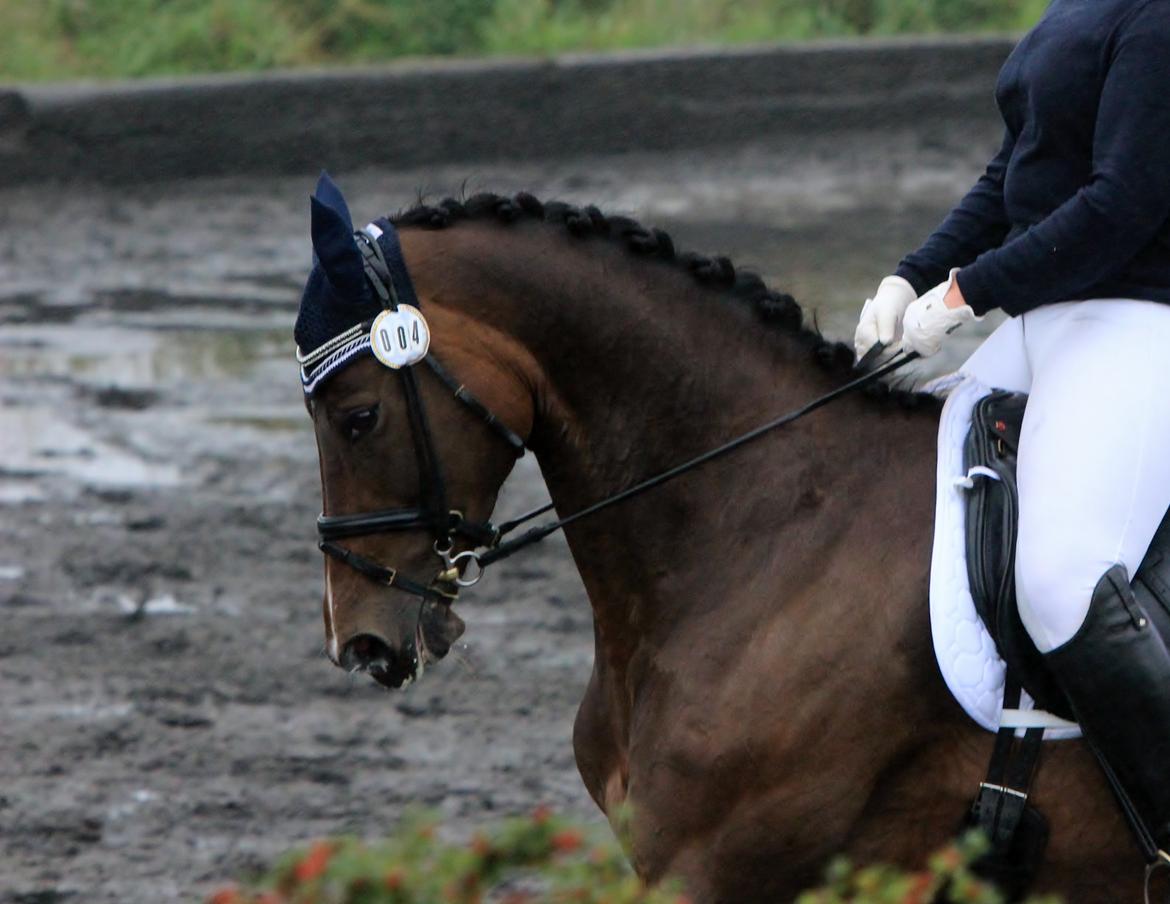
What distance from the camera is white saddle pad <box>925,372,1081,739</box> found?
3467 mm

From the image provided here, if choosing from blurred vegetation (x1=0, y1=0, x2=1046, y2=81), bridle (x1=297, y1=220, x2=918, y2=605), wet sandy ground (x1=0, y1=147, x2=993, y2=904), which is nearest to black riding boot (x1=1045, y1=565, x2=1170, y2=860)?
bridle (x1=297, y1=220, x2=918, y2=605)

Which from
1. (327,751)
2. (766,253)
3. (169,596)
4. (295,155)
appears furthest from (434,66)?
(327,751)

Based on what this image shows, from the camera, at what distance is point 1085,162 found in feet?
11.7

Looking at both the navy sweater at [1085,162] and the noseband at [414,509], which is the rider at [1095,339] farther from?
the noseband at [414,509]

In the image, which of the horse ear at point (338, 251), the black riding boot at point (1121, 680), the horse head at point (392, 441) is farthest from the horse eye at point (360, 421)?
the black riding boot at point (1121, 680)

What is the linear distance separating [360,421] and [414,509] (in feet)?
0.60

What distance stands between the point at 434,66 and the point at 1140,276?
1018 centimetres

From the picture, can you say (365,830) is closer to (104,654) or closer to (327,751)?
(327,751)

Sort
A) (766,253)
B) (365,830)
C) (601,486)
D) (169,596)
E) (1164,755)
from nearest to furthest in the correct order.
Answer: (1164,755), (601,486), (365,830), (169,596), (766,253)

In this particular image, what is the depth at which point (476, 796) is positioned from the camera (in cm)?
558

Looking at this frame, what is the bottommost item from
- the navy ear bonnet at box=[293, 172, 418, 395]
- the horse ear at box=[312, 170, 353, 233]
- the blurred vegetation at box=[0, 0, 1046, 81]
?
the navy ear bonnet at box=[293, 172, 418, 395]

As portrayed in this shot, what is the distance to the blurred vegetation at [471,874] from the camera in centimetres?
255

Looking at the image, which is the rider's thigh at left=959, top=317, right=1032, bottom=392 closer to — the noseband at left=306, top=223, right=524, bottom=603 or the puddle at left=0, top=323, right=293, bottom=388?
the noseband at left=306, top=223, right=524, bottom=603

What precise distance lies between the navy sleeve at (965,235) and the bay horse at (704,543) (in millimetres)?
311
